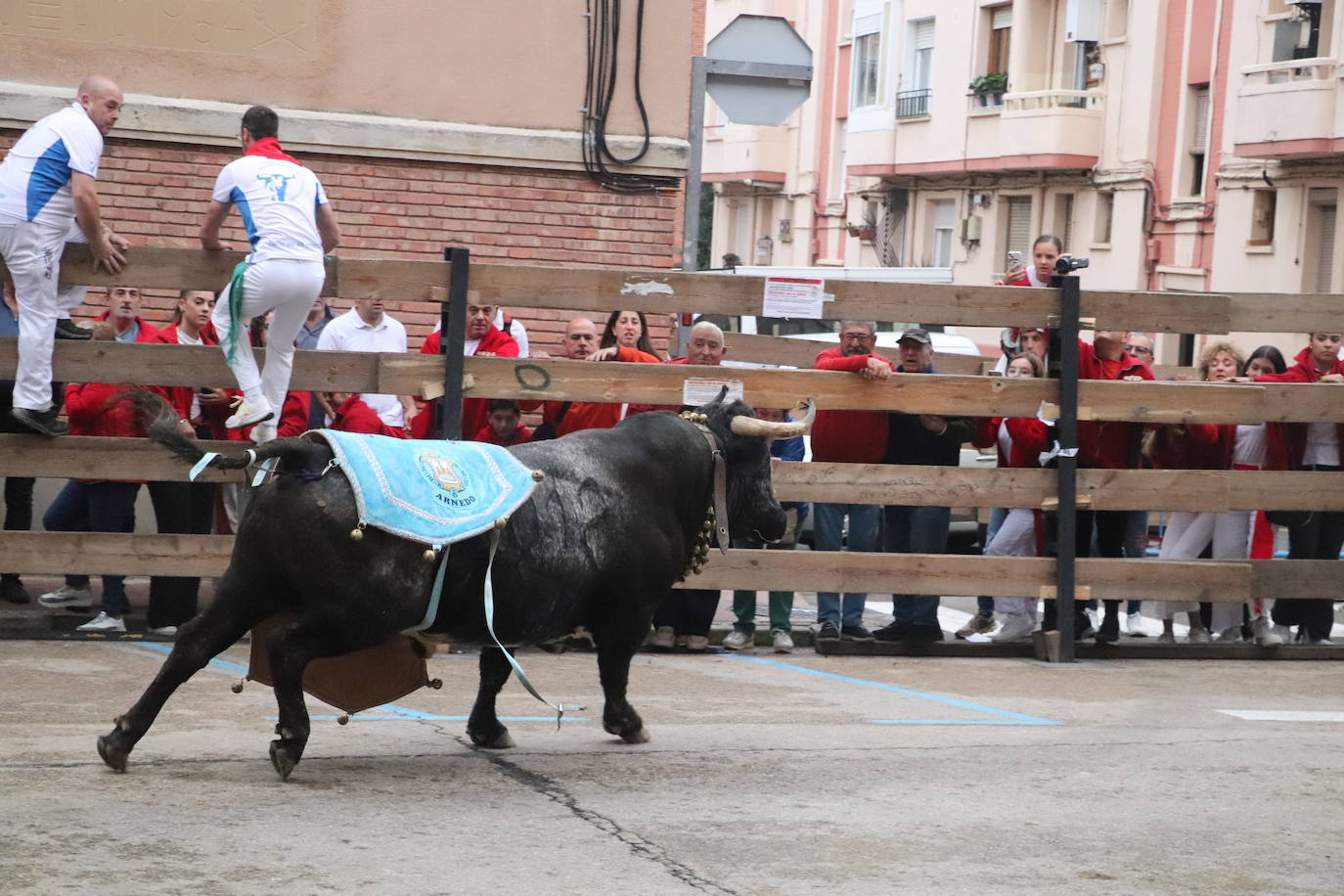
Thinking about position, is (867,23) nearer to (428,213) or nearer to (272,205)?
(428,213)

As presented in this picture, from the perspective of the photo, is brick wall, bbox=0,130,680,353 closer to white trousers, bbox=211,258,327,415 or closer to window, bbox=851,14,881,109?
white trousers, bbox=211,258,327,415

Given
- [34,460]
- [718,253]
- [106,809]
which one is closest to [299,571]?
[106,809]

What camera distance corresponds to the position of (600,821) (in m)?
6.01

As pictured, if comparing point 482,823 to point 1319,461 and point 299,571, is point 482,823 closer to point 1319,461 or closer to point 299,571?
point 299,571

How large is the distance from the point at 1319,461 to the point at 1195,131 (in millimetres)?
22444

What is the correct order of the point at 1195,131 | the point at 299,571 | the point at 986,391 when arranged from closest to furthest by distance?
the point at 299,571, the point at 986,391, the point at 1195,131

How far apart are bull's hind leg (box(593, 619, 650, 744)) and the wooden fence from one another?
2.27 metres

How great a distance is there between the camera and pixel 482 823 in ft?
19.3

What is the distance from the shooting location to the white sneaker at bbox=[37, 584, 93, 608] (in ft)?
32.3

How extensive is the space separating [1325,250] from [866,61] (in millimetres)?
13883

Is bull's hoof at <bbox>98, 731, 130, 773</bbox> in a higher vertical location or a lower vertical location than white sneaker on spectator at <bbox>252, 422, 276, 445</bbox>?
lower

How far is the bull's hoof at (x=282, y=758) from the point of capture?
625cm

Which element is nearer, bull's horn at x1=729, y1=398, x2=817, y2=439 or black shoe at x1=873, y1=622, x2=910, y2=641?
bull's horn at x1=729, y1=398, x2=817, y2=439

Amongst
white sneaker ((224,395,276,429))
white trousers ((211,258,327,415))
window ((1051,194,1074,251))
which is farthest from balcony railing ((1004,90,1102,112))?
white sneaker ((224,395,276,429))
